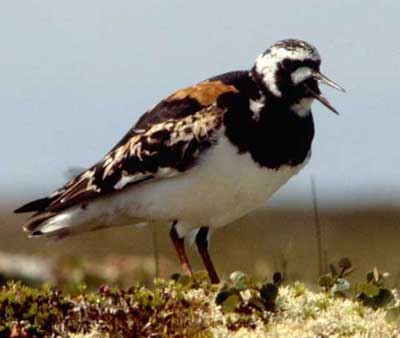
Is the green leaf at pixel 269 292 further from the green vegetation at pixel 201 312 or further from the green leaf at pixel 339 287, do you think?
the green leaf at pixel 339 287

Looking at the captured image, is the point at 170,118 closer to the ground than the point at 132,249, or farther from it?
farther from it

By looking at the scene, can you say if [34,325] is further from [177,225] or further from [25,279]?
[25,279]

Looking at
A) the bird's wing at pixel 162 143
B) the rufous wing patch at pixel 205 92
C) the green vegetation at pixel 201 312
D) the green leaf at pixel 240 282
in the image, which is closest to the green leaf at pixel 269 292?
the green vegetation at pixel 201 312

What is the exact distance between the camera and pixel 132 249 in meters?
23.4

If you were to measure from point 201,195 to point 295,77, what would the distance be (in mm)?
1238

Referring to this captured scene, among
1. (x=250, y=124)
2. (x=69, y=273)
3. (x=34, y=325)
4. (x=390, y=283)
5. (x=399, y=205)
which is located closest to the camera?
(x=34, y=325)

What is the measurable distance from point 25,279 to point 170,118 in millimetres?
4812

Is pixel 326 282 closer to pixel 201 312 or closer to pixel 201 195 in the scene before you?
pixel 201 312

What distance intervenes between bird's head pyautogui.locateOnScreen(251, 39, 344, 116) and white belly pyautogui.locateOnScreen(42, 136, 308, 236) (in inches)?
22.1

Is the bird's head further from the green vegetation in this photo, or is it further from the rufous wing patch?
the green vegetation

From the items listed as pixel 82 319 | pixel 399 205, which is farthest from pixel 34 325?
pixel 399 205

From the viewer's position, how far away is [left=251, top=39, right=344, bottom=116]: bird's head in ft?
40.8

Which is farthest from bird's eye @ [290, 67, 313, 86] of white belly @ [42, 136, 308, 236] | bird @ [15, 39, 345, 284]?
white belly @ [42, 136, 308, 236]

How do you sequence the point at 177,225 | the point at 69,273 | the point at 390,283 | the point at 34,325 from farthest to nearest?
the point at 69,273 → the point at 390,283 → the point at 177,225 → the point at 34,325
